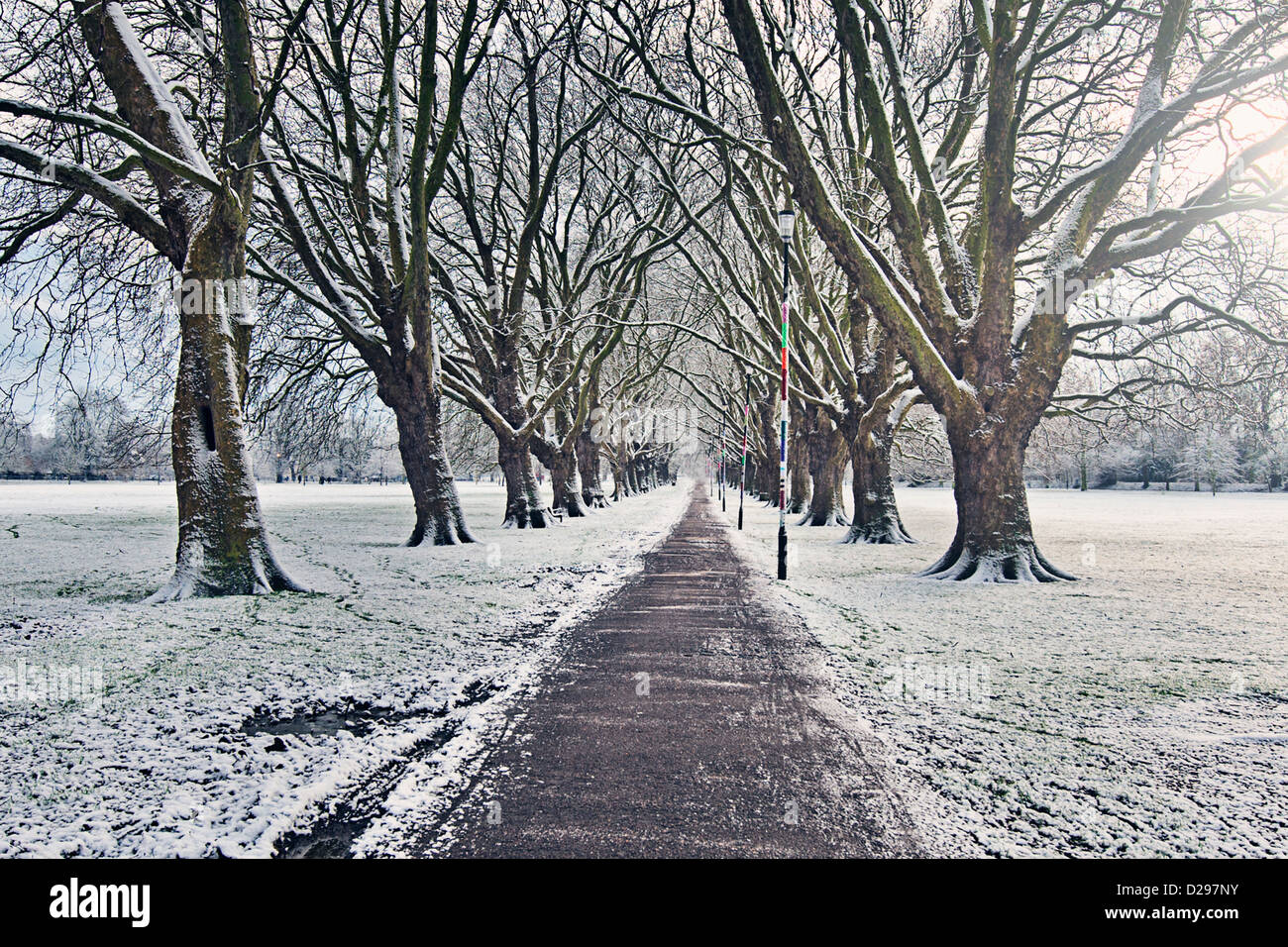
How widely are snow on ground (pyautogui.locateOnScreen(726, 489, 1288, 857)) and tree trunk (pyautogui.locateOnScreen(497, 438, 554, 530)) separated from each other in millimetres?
10893

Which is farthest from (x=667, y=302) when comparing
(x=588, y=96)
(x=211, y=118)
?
(x=211, y=118)

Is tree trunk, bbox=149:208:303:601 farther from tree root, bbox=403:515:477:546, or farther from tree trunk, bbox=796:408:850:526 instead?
tree trunk, bbox=796:408:850:526

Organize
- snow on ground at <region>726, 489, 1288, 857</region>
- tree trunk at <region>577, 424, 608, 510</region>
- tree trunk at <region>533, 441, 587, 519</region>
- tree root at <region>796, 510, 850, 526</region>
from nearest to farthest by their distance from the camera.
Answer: snow on ground at <region>726, 489, 1288, 857</region>
tree root at <region>796, 510, 850, 526</region>
tree trunk at <region>533, 441, 587, 519</region>
tree trunk at <region>577, 424, 608, 510</region>

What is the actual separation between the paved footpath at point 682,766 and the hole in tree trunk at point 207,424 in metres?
5.56

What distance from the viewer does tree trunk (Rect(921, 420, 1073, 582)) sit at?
32.0ft

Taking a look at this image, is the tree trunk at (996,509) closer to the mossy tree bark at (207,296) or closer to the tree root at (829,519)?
the mossy tree bark at (207,296)

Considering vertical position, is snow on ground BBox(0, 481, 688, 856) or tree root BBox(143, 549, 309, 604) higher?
A: tree root BBox(143, 549, 309, 604)

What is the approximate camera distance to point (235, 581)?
7961mm

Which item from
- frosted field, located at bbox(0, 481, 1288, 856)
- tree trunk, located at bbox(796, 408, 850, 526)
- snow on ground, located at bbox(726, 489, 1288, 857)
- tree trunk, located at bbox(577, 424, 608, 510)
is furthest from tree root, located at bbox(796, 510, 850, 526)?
tree trunk, located at bbox(577, 424, 608, 510)

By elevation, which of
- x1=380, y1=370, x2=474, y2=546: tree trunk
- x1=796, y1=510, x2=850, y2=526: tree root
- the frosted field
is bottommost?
x1=796, y1=510, x2=850, y2=526: tree root

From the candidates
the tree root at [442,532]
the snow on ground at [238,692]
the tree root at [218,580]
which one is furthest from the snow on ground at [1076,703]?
the tree root at [442,532]

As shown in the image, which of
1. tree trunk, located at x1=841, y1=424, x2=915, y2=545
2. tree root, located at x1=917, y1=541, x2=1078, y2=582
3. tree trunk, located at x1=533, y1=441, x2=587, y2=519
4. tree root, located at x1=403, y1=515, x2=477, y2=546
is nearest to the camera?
tree root, located at x1=917, y1=541, x2=1078, y2=582

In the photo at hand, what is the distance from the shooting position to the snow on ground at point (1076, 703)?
9.27 feet
